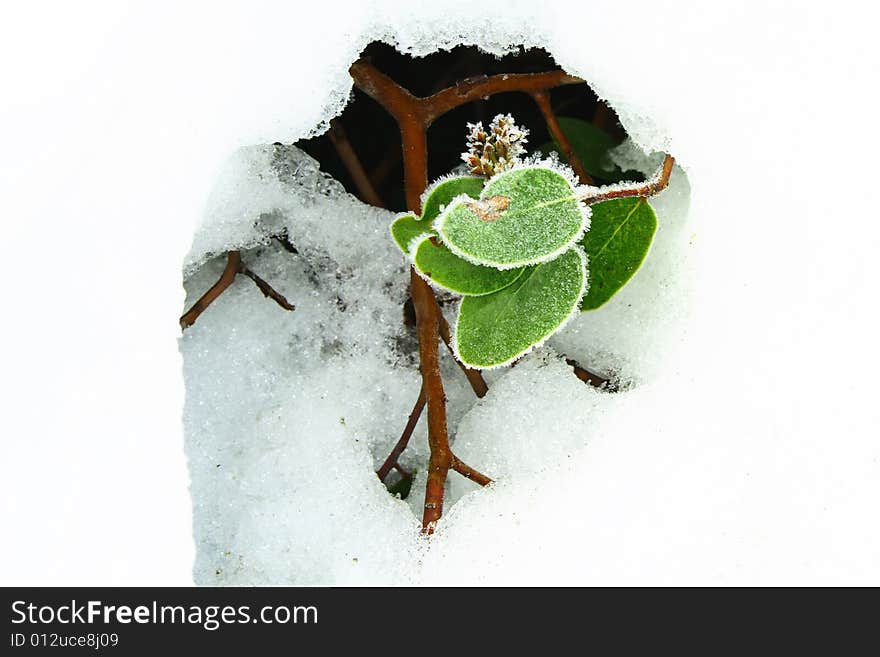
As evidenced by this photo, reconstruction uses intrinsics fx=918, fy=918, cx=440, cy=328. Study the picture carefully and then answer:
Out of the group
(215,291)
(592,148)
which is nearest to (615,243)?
(592,148)

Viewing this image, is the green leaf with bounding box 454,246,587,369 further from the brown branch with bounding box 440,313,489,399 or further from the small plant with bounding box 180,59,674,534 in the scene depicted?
the brown branch with bounding box 440,313,489,399

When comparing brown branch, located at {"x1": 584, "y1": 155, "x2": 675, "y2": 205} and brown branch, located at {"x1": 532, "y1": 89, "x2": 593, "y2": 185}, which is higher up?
brown branch, located at {"x1": 584, "y1": 155, "x2": 675, "y2": 205}

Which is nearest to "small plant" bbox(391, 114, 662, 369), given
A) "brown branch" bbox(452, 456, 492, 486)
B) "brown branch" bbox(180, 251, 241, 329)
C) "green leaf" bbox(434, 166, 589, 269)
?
"green leaf" bbox(434, 166, 589, 269)

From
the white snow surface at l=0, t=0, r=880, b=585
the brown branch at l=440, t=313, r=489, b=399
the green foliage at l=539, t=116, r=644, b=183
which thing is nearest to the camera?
the white snow surface at l=0, t=0, r=880, b=585

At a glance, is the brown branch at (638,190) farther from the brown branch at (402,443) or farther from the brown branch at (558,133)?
the brown branch at (402,443)

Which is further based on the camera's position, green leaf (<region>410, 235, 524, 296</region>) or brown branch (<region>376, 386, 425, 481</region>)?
brown branch (<region>376, 386, 425, 481</region>)

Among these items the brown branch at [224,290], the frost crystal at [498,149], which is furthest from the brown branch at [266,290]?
the frost crystal at [498,149]

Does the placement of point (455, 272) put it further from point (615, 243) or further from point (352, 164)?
point (352, 164)
